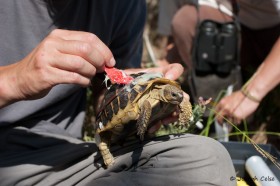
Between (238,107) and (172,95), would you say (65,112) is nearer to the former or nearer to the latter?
(172,95)

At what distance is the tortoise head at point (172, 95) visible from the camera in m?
1.36

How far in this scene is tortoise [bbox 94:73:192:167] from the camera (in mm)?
1372

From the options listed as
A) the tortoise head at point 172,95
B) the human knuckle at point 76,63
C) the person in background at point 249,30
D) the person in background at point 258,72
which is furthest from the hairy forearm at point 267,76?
the human knuckle at point 76,63

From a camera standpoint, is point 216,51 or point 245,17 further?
point 245,17

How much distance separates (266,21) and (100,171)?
150 cm

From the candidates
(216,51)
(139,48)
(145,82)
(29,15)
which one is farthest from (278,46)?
(29,15)

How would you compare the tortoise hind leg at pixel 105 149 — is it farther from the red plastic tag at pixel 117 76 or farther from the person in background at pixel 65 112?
the red plastic tag at pixel 117 76

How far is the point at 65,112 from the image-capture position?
5.81ft

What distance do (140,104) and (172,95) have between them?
0.11m

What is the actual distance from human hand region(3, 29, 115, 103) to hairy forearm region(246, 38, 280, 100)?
3.49 ft

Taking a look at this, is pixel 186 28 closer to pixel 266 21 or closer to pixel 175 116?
pixel 266 21

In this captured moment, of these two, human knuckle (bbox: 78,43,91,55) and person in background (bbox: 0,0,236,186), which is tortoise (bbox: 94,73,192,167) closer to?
person in background (bbox: 0,0,236,186)

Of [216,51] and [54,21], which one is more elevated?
[54,21]

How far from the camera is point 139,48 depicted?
205 cm
